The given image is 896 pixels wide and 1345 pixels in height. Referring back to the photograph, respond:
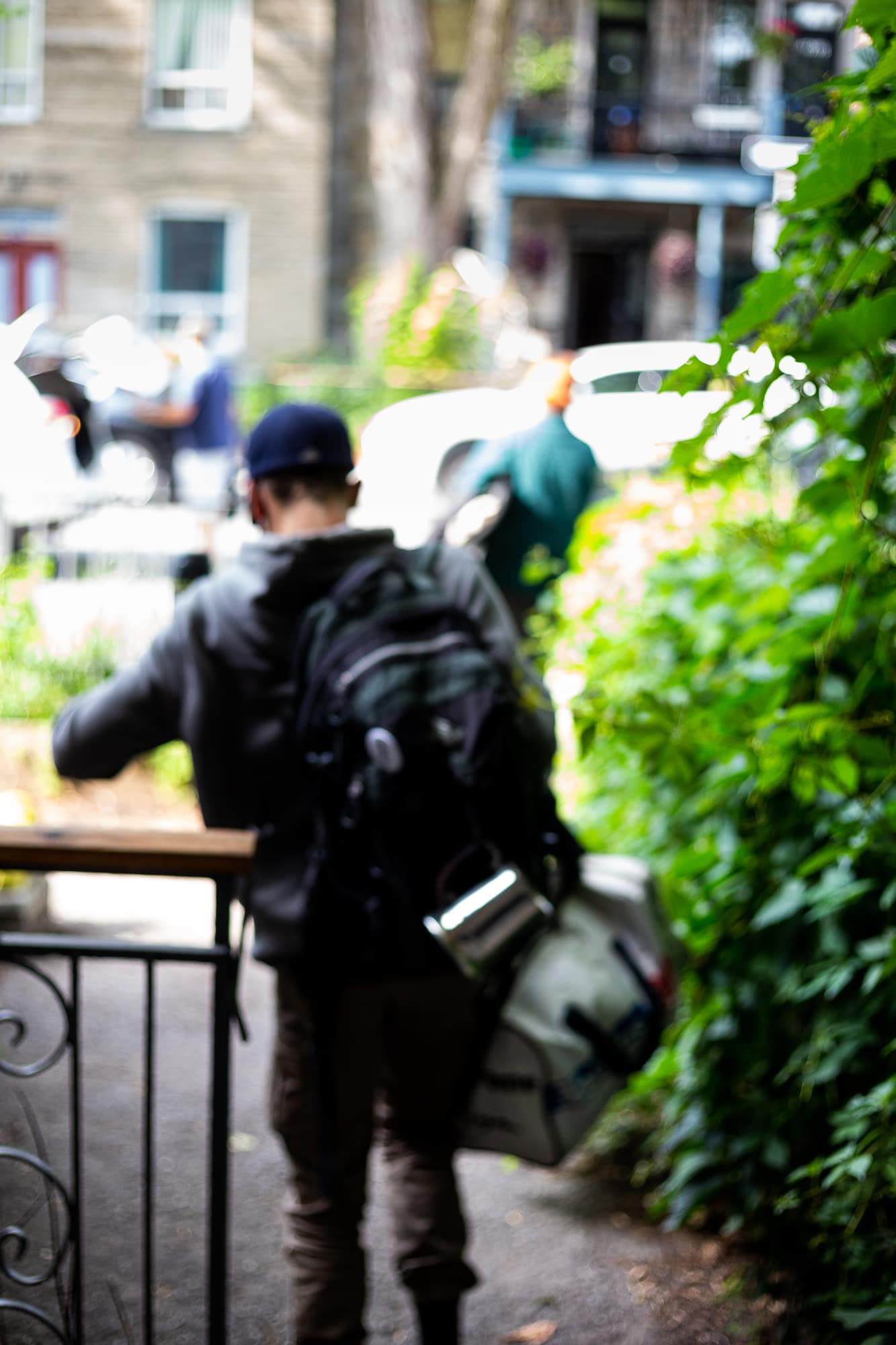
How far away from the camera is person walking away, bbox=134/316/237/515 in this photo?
1403 cm

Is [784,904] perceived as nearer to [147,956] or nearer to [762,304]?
[147,956]

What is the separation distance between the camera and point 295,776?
2.65 metres

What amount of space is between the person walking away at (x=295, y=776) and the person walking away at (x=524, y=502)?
12.2 ft

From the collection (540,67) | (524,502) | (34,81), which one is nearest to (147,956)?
(524,502)

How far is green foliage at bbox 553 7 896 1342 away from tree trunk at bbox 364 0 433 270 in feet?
53.9

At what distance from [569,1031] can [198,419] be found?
476 inches

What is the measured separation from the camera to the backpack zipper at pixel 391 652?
2.51 m

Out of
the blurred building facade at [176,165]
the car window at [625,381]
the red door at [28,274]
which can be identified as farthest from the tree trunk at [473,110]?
the red door at [28,274]

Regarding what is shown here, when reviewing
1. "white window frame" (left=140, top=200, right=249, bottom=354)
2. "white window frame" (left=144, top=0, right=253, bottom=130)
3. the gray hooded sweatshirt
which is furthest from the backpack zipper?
"white window frame" (left=144, top=0, right=253, bottom=130)

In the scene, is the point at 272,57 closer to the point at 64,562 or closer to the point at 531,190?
the point at 531,190

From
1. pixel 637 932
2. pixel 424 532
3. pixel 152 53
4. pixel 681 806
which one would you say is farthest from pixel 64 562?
pixel 152 53

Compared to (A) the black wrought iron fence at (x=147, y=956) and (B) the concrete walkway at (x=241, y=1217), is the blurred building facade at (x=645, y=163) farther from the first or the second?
(A) the black wrought iron fence at (x=147, y=956)

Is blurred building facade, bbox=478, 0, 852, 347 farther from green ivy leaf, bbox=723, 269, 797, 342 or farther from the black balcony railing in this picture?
green ivy leaf, bbox=723, 269, 797, 342

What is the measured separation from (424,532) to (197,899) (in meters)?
4.60
